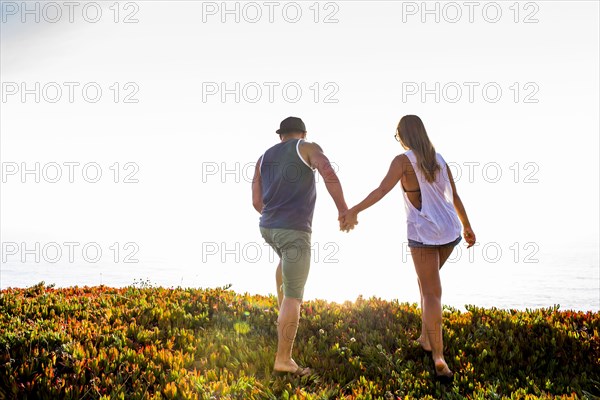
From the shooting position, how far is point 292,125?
6.11m

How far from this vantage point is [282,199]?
5852 millimetres

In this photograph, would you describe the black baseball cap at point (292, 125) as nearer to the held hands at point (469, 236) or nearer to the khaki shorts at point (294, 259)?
the khaki shorts at point (294, 259)

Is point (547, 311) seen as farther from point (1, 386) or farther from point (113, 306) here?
point (1, 386)

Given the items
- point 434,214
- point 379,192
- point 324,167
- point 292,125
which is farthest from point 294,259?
point 434,214

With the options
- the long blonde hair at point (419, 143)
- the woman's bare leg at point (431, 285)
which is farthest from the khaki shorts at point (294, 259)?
the long blonde hair at point (419, 143)

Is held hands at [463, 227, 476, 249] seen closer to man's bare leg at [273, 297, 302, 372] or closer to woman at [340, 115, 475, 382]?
woman at [340, 115, 475, 382]

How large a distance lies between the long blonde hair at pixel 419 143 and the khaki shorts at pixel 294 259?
5.43 ft

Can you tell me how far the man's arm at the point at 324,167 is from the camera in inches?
224

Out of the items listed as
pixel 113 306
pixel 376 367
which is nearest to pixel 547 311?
pixel 376 367

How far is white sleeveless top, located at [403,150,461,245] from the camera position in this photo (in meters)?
5.89

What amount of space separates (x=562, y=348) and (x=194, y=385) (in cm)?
531

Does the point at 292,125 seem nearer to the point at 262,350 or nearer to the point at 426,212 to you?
the point at 426,212

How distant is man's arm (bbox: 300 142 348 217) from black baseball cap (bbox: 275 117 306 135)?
345 mm

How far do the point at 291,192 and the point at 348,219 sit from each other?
32.9 inches
